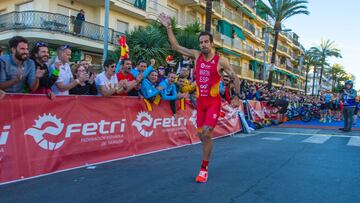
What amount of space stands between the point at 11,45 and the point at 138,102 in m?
3.03

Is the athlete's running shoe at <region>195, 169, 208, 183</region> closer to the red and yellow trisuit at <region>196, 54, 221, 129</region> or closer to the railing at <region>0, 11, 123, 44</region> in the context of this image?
the red and yellow trisuit at <region>196, 54, 221, 129</region>

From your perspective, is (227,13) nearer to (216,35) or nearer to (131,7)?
(216,35)

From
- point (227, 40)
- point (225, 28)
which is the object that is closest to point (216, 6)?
point (225, 28)

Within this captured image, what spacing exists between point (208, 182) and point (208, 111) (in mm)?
1043

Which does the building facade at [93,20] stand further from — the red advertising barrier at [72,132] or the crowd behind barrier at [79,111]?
the red advertising barrier at [72,132]

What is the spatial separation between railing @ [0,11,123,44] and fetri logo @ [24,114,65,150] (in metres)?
16.2

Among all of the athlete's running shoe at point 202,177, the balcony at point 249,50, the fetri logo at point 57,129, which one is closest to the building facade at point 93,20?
the balcony at point 249,50

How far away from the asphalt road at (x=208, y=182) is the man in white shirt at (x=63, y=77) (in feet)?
4.77

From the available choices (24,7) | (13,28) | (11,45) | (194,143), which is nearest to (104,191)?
(11,45)

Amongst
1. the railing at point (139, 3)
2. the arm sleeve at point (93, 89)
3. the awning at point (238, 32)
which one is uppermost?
the awning at point (238, 32)

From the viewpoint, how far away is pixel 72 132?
559 cm

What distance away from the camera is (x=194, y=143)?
8.95 meters

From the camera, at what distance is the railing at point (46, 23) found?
65.7ft

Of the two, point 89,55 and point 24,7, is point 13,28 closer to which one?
point 24,7
